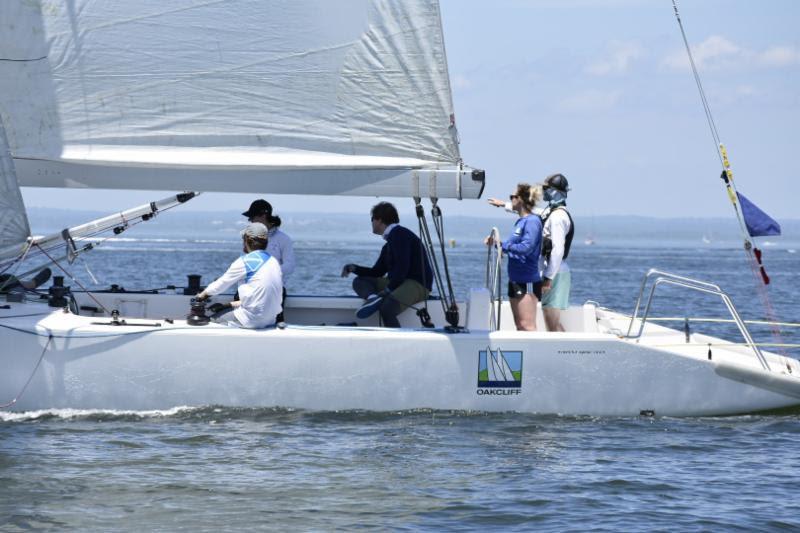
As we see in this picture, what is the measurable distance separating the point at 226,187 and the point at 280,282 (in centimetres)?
91

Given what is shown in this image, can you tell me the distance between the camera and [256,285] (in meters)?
10.0

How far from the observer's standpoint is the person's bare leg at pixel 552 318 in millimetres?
10805

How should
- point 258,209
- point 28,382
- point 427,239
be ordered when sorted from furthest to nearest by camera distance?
point 258,209, point 427,239, point 28,382

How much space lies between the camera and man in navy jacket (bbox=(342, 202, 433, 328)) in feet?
35.5

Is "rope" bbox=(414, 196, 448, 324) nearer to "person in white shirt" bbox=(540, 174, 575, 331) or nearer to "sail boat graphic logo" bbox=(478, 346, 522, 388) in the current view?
"sail boat graphic logo" bbox=(478, 346, 522, 388)

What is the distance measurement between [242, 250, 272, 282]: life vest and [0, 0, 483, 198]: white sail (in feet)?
1.81

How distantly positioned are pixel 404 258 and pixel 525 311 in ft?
3.88

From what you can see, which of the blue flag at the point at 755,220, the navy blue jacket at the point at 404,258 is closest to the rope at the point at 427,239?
the navy blue jacket at the point at 404,258

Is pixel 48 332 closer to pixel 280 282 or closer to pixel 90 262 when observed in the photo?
pixel 280 282

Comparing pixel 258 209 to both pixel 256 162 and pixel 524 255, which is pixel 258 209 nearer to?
pixel 256 162

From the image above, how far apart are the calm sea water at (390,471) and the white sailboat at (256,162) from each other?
0.29 m

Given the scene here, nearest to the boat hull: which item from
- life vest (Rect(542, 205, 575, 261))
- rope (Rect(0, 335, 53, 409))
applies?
rope (Rect(0, 335, 53, 409))


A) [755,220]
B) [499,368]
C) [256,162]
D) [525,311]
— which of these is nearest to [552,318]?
[525,311]

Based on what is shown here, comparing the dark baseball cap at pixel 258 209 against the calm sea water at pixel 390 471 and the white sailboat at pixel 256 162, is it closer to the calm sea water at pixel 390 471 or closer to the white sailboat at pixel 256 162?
the white sailboat at pixel 256 162
